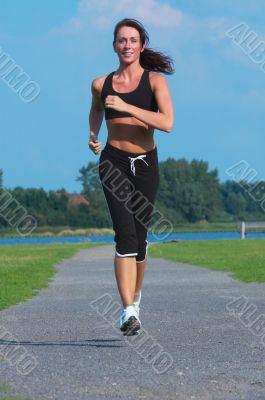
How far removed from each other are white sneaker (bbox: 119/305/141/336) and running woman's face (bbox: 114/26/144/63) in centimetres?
198

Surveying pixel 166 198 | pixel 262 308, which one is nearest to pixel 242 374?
pixel 262 308

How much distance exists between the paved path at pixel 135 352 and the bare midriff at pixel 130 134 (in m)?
1.53

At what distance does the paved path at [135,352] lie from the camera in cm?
516

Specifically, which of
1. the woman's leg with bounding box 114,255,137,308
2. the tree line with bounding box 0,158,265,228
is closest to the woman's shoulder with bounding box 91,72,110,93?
the woman's leg with bounding box 114,255,137,308

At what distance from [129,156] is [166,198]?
12418 centimetres

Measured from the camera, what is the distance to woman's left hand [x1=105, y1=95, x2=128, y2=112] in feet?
23.3

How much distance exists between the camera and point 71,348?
7.14m

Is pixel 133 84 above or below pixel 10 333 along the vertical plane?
above

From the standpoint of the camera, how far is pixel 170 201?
12962 centimetres

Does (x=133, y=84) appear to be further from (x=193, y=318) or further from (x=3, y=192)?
(x=3, y=192)

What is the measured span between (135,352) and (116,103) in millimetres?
1847

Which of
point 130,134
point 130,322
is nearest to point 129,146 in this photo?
point 130,134

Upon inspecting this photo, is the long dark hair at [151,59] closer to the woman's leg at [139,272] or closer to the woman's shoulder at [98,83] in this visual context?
the woman's shoulder at [98,83]

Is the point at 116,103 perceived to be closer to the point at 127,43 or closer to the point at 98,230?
the point at 127,43
